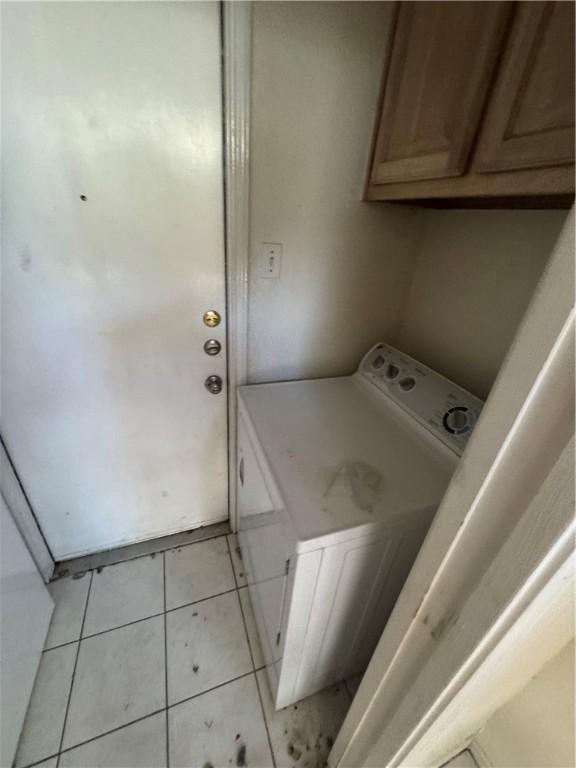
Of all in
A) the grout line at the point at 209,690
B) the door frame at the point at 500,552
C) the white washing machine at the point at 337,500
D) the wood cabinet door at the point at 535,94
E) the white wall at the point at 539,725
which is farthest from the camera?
the grout line at the point at 209,690

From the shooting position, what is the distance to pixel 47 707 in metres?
1.06

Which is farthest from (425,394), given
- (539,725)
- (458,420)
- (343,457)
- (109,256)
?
(109,256)

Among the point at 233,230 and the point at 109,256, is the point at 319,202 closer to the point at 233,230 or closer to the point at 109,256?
→ the point at 233,230

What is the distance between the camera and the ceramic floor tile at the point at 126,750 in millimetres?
951

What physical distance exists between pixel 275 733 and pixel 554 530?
1.25 m

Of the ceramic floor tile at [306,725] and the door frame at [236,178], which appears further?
the ceramic floor tile at [306,725]

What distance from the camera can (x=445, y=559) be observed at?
46cm

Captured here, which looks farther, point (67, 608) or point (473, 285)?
point (67, 608)

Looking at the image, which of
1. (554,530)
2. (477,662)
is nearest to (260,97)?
(554,530)

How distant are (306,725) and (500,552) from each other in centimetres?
116

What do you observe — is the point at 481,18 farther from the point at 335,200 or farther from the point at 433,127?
the point at 335,200

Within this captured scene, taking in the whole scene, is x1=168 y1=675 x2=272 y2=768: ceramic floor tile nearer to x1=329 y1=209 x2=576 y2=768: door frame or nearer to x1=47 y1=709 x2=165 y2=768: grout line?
x1=47 y1=709 x2=165 y2=768: grout line

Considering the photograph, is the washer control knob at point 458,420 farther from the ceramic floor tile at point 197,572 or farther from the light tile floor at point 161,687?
the ceramic floor tile at point 197,572

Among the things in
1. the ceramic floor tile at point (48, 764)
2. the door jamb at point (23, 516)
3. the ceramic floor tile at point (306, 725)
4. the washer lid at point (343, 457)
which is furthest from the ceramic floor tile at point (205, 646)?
the washer lid at point (343, 457)
